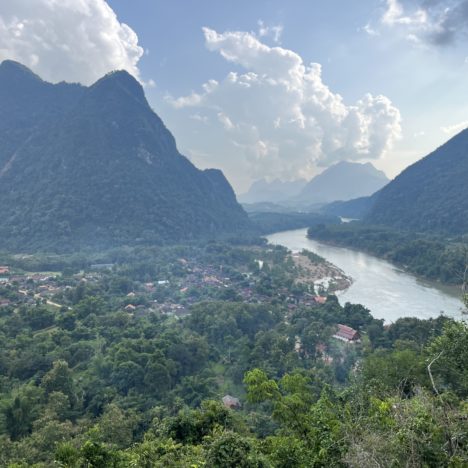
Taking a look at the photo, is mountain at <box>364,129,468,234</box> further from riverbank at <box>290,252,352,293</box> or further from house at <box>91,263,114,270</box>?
house at <box>91,263,114,270</box>

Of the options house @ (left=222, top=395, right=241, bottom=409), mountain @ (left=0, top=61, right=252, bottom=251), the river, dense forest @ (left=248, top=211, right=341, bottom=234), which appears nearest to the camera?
house @ (left=222, top=395, right=241, bottom=409)

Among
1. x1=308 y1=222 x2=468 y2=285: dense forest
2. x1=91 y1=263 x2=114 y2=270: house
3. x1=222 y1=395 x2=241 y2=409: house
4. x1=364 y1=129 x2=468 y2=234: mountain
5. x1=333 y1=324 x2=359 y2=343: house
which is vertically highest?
x1=364 y1=129 x2=468 y2=234: mountain

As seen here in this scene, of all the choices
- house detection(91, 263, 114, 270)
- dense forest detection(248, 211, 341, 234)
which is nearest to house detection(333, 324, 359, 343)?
house detection(91, 263, 114, 270)

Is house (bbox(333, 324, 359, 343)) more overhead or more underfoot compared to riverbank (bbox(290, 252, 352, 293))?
more underfoot

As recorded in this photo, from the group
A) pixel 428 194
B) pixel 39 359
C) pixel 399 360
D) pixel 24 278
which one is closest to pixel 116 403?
pixel 39 359

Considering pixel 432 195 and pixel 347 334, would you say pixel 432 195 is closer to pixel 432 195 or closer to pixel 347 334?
pixel 432 195

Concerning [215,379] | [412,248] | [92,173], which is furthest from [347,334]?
[92,173]

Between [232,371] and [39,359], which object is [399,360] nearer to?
[232,371]
